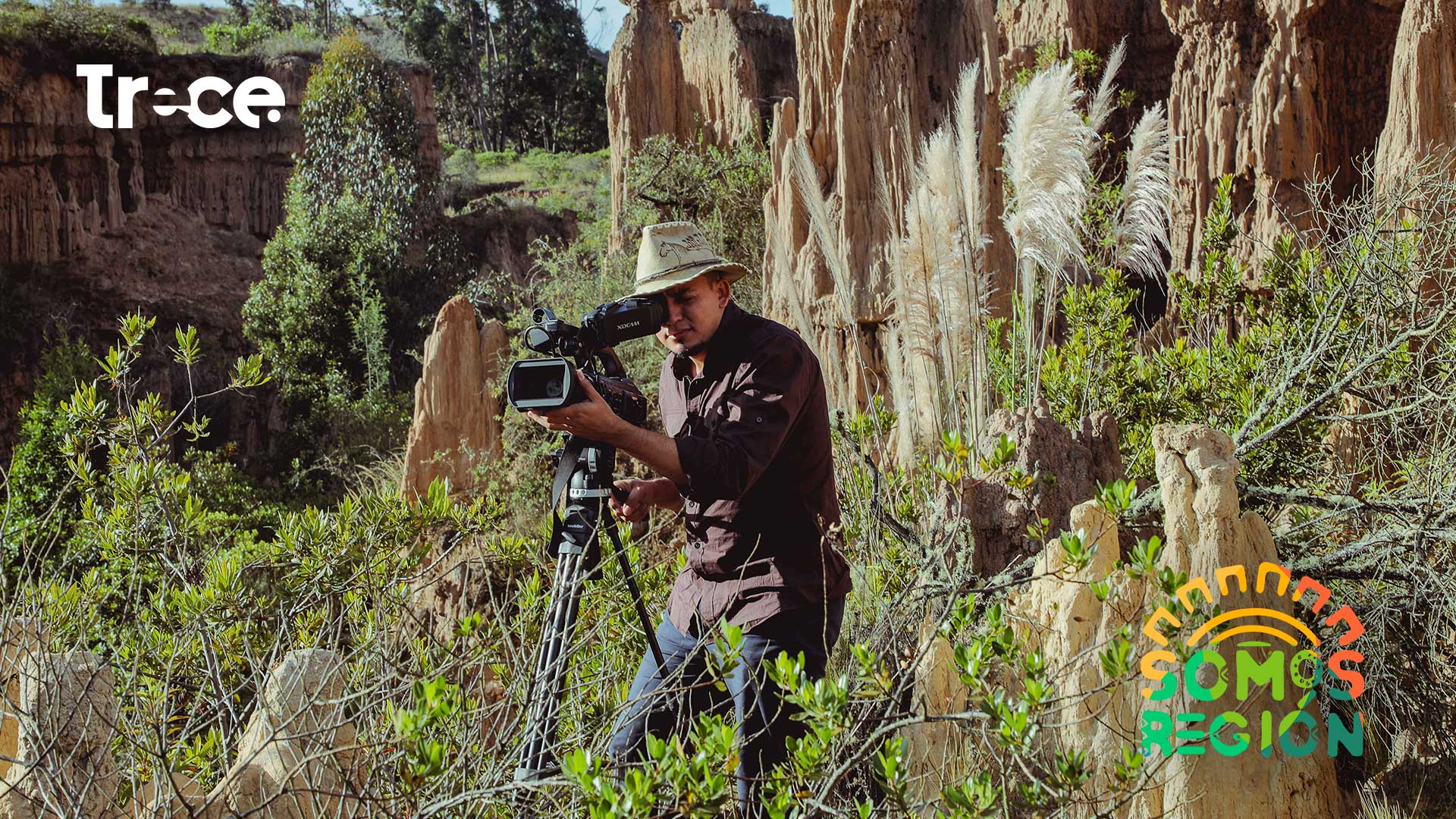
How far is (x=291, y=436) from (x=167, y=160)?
31.4 ft

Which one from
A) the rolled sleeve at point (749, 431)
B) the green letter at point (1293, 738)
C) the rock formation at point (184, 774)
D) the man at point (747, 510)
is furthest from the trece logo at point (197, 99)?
the green letter at point (1293, 738)

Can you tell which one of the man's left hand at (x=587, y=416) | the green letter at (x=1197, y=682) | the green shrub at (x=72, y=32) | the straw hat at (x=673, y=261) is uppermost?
the green shrub at (x=72, y=32)

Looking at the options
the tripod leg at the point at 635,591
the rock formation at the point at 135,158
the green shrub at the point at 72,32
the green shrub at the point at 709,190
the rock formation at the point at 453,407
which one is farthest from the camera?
the green shrub at the point at 72,32

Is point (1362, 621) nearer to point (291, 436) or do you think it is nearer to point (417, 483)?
point (417, 483)

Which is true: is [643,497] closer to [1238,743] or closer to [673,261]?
[673,261]

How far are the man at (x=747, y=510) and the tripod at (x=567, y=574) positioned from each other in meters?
0.16

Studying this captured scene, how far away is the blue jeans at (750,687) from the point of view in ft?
7.15

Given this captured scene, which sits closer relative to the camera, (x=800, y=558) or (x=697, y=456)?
(x=697, y=456)

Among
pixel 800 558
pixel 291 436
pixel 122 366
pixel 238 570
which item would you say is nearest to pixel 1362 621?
pixel 800 558

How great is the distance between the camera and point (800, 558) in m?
2.29

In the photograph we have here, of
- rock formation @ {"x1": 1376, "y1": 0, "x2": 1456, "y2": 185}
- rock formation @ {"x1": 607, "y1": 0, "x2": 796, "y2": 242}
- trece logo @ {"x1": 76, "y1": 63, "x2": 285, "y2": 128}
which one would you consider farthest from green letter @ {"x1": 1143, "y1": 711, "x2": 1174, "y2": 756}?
trece logo @ {"x1": 76, "y1": 63, "x2": 285, "y2": 128}

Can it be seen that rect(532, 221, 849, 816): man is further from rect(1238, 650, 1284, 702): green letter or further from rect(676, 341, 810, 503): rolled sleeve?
rect(1238, 650, 1284, 702): green letter

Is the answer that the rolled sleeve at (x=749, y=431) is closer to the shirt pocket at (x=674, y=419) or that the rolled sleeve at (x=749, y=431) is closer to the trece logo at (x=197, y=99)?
the shirt pocket at (x=674, y=419)

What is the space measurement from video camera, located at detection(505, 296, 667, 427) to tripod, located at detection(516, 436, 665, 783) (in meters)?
0.12
